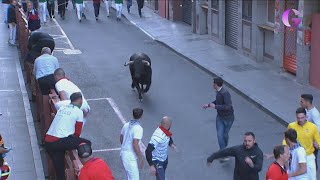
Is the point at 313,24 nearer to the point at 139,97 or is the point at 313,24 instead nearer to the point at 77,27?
the point at 139,97

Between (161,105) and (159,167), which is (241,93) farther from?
(159,167)

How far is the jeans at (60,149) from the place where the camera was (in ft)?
36.1

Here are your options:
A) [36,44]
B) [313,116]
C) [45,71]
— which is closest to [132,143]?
[313,116]

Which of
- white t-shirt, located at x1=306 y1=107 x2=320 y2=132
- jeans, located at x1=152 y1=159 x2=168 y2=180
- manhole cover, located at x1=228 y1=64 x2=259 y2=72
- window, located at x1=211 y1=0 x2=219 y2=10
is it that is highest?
white t-shirt, located at x1=306 y1=107 x2=320 y2=132

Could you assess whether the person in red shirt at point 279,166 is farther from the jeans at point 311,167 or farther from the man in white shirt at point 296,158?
the jeans at point 311,167

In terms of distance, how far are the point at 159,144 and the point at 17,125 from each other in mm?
5747

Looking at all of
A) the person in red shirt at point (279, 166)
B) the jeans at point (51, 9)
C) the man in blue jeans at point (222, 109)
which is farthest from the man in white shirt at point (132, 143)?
the jeans at point (51, 9)

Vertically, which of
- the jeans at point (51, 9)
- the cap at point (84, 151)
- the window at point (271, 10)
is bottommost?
the jeans at point (51, 9)

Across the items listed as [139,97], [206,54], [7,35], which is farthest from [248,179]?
[7,35]

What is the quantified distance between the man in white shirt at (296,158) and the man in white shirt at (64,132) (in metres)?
3.28

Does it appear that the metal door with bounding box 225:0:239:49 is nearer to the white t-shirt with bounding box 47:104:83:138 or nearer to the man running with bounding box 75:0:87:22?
the man running with bounding box 75:0:87:22

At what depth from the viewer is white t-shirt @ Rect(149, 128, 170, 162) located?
11539 millimetres

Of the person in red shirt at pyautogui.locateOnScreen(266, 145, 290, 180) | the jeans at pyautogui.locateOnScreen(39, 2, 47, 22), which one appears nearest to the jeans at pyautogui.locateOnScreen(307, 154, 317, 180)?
the person in red shirt at pyautogui.locateOnScreen(266, 145, 290, 180)

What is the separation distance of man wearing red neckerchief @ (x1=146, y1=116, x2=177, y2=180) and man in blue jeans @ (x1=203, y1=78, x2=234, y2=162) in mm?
2255
